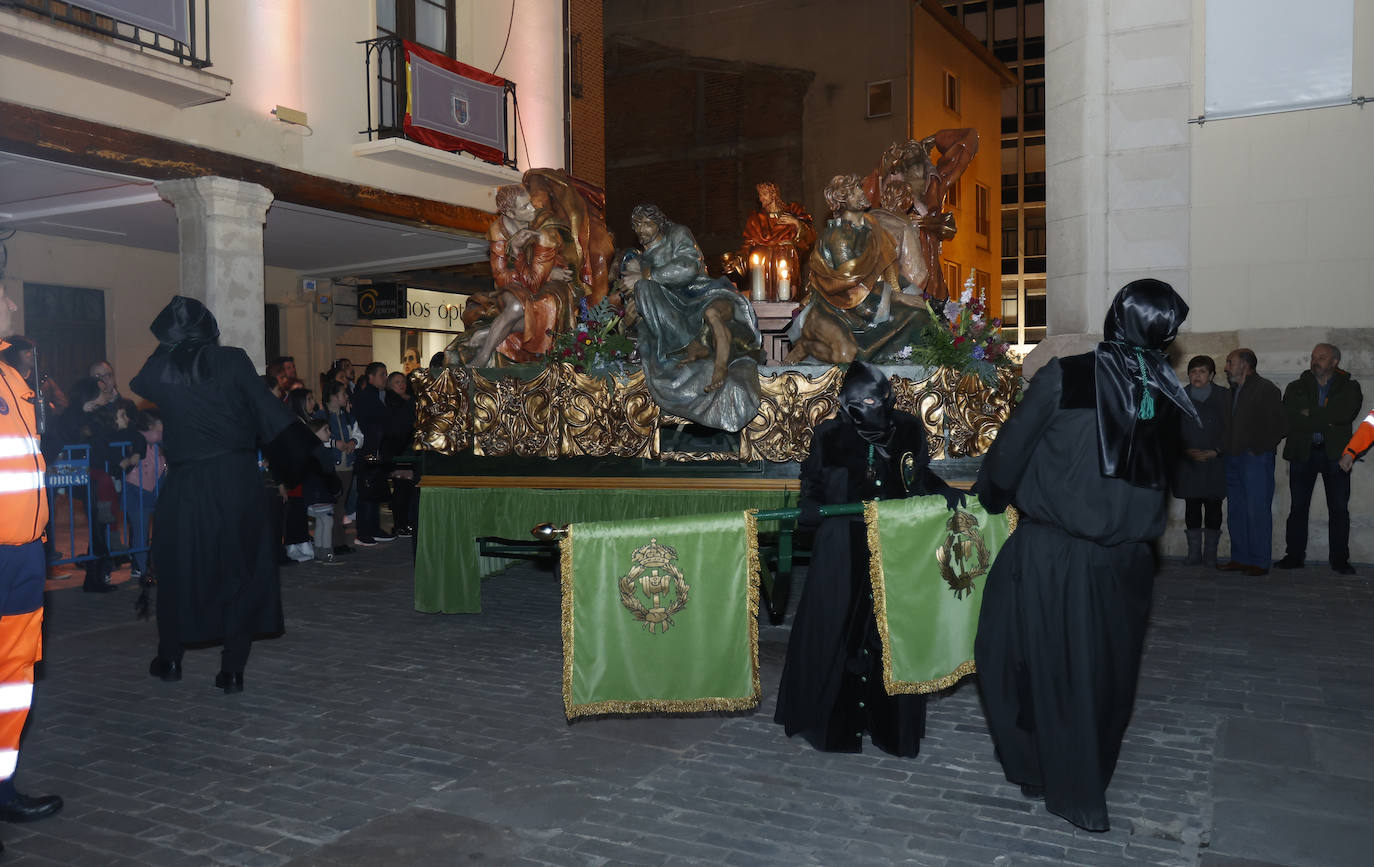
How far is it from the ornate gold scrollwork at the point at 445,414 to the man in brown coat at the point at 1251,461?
6.93m

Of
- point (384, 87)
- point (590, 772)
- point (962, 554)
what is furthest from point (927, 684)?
point (384, 87)

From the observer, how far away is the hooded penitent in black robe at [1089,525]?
4.01m

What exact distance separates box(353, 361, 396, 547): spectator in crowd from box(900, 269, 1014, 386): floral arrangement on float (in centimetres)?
617

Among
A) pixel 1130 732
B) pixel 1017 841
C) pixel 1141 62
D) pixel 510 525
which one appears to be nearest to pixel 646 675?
pixel 1017 841

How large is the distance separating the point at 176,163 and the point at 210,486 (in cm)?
716

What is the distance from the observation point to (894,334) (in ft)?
27.1

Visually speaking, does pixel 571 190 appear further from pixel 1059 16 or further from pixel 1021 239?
pixel 1021 239

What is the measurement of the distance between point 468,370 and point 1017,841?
5954 millimetres

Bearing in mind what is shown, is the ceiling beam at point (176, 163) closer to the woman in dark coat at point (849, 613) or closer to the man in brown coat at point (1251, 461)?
the woman in dark coat at point (849, 613)

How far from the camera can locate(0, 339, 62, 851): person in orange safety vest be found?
4098mm

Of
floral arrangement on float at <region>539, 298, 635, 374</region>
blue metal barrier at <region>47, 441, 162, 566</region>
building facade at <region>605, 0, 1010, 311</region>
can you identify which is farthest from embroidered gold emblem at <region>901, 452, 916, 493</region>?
building facade at <region>605, 0, 1010, 311</region>

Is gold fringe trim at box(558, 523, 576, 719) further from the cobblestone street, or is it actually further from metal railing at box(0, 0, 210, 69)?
metal railing at box(0, 0, 210, 69)

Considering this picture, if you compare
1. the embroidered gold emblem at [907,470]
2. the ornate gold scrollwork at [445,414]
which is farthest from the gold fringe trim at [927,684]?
the ornate gold scrollwork at [445,414]

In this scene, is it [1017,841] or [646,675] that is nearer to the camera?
[1017,841]
